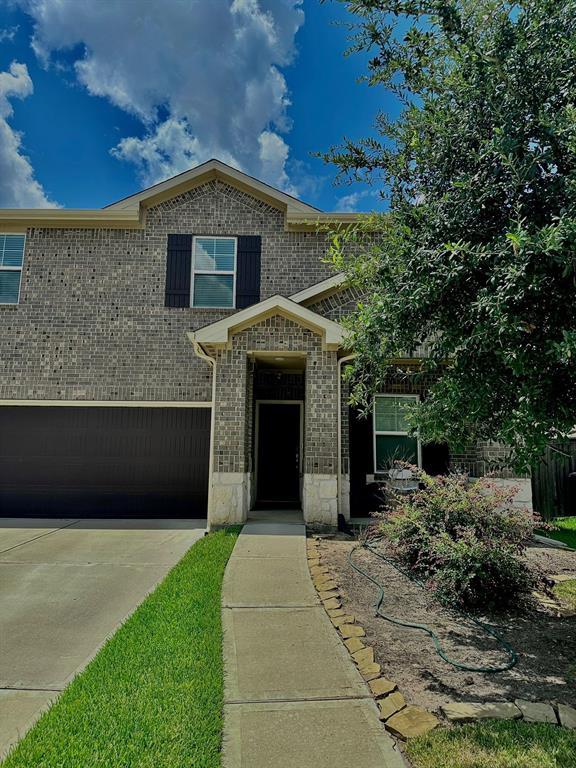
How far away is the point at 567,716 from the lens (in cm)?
301

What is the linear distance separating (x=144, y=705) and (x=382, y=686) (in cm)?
162

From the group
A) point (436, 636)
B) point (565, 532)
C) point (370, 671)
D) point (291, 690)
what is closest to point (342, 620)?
point (436, 636)

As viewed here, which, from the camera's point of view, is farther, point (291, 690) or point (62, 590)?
point (62, 590)

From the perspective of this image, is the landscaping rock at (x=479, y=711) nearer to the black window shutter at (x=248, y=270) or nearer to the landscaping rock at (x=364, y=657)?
the landscaping rock at (x=364, y=657)

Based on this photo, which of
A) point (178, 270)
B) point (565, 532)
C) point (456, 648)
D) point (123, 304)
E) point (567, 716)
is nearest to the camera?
point (567, 716)

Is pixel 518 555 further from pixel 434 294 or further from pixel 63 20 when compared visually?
pixel 63 20

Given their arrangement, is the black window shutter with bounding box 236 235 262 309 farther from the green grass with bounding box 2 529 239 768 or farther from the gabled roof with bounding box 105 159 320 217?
the green grass with bounding box 2 529 239 768

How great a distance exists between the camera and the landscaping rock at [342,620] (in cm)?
445

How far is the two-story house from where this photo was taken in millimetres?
10117

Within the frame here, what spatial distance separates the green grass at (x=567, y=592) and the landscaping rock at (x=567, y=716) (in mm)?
2456

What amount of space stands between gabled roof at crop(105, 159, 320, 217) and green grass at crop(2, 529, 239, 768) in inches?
381

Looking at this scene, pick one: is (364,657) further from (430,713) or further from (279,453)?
(279,453)

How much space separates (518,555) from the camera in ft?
18.4

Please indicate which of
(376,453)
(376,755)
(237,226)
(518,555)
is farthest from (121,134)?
(376,755)
